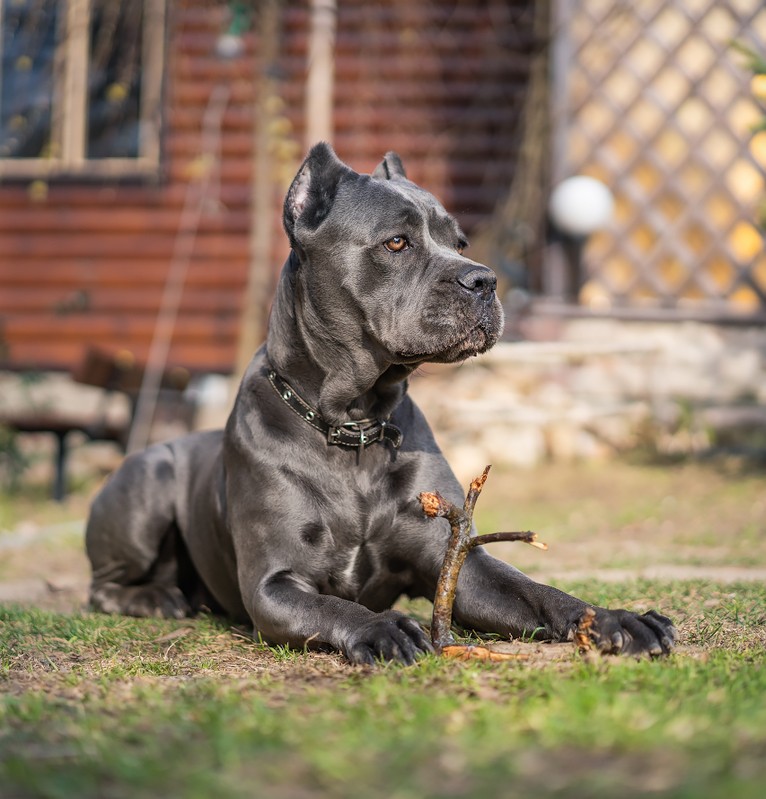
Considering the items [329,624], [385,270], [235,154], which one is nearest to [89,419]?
[235,154]

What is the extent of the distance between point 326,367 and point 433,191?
6.66m

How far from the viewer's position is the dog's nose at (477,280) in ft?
10.7

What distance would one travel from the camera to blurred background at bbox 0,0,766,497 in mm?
8586

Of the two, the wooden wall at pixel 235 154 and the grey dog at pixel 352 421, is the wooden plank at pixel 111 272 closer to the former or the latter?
the wooden wall at pixel 235 154

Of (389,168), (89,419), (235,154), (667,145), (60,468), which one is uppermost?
(667,145)

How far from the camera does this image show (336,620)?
2857 mm

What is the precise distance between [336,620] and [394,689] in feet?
1.91

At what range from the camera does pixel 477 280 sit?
3273 mm

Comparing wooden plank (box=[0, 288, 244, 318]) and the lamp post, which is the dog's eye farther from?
wooden plank (box=[0, 288, 244, 318])

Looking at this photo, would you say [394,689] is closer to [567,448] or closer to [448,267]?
[448,267]

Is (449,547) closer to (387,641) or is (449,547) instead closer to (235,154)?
(387,641)

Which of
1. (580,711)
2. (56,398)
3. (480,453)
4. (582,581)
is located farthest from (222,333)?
(580,711)

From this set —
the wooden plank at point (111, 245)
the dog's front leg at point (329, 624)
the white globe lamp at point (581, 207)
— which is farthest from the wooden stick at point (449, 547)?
the wooden plank at point (111, 245)

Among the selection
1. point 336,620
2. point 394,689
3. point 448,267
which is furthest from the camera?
point 448,267
